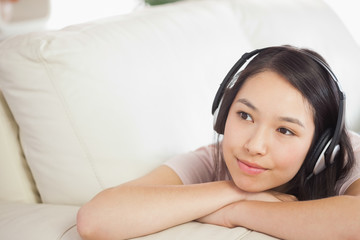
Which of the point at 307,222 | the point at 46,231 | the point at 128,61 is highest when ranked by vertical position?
the point at 128,61

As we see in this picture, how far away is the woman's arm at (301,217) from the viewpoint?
864 millimetres

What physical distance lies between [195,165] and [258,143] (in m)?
0.29

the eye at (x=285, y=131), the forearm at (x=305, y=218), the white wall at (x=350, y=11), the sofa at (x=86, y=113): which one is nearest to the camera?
the forearm at (x=305, y=218)

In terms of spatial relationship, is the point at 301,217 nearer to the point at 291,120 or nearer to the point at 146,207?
the point at 291,120

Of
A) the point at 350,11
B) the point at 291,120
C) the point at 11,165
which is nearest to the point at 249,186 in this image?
the point at 291,120

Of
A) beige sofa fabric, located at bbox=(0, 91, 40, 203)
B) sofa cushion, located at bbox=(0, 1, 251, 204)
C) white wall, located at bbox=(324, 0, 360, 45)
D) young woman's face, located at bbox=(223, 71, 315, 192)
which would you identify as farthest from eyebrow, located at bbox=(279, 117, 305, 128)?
white wall, located at bbox=(324, 0, 360, 45)

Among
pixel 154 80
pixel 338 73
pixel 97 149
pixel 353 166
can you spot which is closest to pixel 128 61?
pixel 154 80

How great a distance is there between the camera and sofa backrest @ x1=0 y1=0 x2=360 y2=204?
1.15m

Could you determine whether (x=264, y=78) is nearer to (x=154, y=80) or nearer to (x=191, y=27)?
(x=154, y=80)

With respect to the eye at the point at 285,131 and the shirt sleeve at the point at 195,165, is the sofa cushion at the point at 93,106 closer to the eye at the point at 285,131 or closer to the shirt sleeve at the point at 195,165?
the shirt sleeve at the point at 195,165

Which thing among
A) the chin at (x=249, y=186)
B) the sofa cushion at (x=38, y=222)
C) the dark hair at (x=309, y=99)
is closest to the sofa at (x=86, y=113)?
the sofa cushion at (x=38, y=222)

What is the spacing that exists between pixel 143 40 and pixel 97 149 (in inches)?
12.4

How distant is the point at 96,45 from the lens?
1226 millimetres

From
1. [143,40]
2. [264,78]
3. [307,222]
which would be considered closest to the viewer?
[307,222]
